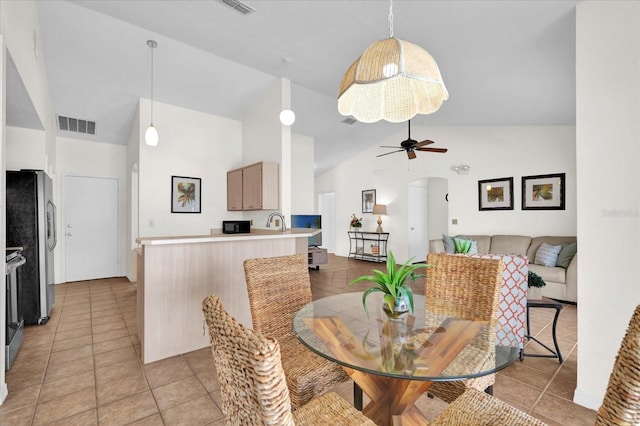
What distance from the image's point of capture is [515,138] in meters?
5.42

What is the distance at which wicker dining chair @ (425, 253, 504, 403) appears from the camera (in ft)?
4.87

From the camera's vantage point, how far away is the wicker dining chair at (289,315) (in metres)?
1.42

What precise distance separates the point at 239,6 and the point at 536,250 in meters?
5.28

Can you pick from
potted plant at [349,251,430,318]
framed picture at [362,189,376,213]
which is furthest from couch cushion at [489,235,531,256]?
potted plant at [349,251,430,318]

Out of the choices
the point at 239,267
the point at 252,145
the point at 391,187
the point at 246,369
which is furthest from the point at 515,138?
the point at 246,369

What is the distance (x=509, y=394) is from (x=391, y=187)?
5784 mm

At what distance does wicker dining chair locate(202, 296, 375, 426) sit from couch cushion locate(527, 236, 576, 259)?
5390mm

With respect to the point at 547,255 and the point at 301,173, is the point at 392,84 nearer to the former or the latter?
the point at 547,255

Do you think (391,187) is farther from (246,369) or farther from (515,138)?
(246,369)

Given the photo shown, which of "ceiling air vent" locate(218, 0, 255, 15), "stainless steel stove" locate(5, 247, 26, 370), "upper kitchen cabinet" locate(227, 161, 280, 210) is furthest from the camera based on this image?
"upper kitchen cabinet" locate(227, 161, 280, 210)

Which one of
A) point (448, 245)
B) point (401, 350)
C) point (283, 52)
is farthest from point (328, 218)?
point (401, 350)

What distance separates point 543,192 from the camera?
5.11 metres

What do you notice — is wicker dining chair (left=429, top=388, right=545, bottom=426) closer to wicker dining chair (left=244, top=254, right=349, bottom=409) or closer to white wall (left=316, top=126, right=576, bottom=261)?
wicker dining chair (left=244, top=254, right=349, bottom=409)

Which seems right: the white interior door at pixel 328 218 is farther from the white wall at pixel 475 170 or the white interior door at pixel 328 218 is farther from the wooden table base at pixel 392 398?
the wooden table base at pixel 392 398
